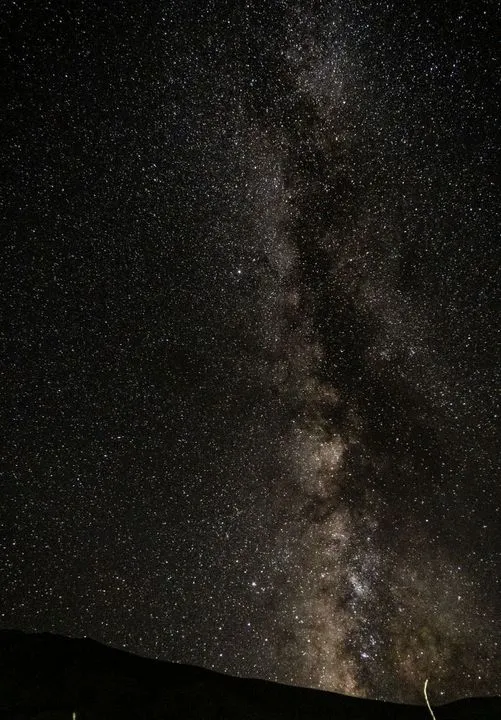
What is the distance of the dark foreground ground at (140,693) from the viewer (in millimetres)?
4988

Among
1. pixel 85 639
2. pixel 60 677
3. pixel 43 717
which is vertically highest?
pixel 85 639

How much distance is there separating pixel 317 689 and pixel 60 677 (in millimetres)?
2468

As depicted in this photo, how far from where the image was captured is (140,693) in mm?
5238

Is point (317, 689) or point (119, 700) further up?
point (317, 689)

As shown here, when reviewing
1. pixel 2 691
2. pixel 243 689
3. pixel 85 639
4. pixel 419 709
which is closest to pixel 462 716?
pixel 419 709

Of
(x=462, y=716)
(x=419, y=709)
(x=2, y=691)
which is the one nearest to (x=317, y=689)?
(x=419, y=709)

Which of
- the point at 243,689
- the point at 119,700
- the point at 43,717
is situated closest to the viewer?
the point at 43,717

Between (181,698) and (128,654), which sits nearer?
(181,698)

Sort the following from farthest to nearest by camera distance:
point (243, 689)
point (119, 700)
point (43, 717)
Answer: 1. point (243, 689)
2. point (119, 700)
3. point (43, 717)

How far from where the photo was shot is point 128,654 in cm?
561

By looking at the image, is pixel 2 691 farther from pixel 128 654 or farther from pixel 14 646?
pixel 128 654

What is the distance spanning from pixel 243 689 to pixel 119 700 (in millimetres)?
1202

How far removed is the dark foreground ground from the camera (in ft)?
16.4

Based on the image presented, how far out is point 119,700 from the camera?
5.12 meters
